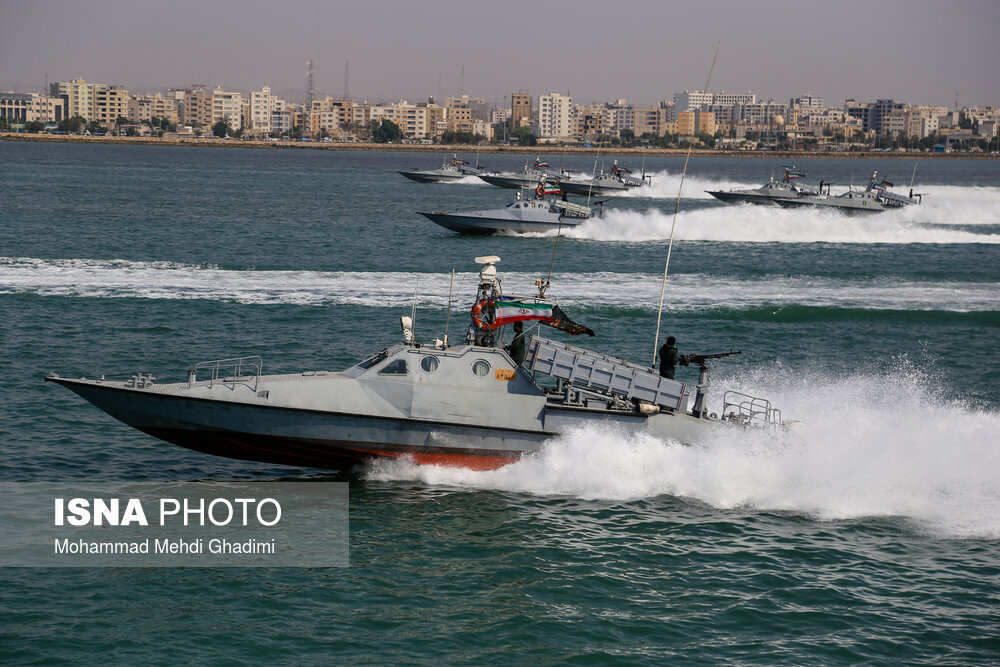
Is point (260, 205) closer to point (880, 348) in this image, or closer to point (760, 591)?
point (880, 348)

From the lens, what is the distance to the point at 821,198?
83.4m

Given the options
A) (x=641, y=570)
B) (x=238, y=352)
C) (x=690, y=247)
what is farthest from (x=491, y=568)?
(x=690, y=247)

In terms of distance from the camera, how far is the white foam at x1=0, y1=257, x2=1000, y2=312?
41.8m

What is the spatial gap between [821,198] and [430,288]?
158ft

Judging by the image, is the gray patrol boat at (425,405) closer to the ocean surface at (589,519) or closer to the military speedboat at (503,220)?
the ocean surface at (589,519)

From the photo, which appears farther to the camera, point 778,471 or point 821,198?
point 821,198

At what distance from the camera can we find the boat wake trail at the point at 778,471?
20.1 metres

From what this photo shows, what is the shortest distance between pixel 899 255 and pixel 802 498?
47.4 meters

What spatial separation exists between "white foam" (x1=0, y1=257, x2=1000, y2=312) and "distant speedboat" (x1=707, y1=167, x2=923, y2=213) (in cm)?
3133

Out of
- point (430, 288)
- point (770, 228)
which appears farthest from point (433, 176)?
point (430, 288)

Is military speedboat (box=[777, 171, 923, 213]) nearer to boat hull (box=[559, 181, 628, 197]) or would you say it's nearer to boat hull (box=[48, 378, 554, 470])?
boat hull (box=[559, 181, 628, 197])

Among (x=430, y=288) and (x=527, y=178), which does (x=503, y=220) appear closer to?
(x=430, y=288)

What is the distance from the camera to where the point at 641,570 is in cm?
1748

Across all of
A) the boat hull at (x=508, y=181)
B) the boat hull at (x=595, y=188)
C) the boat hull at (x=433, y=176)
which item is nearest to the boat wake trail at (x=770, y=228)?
the boat hull at (x=595, y=188)
